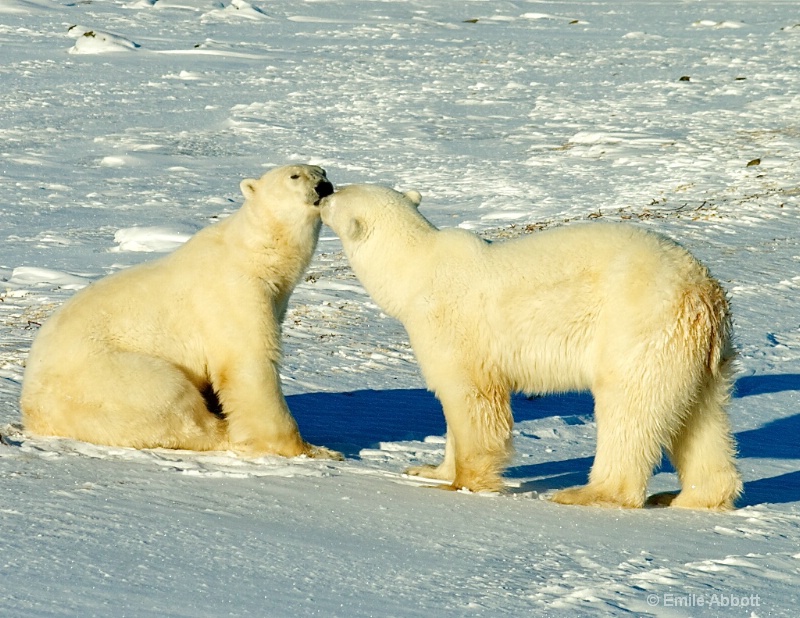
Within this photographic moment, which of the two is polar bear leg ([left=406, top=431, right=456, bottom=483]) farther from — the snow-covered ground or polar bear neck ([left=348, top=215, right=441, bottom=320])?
polar bear neck ([left=348, top=215, right=441, bottom=320])

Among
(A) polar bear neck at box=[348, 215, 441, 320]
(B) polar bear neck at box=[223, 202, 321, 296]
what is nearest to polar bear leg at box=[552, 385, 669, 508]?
(A) polar bear neck at box=[348, 215, 441, 320]

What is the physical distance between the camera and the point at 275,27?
70.7 feet

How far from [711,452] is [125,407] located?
226 centimetres

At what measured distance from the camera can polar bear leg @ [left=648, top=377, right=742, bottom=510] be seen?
4.45 metres

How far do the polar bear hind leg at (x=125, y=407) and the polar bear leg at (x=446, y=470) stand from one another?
81 cm

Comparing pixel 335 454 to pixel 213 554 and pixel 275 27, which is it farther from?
pixel 275 27

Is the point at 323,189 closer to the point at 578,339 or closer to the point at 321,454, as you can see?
the point at 321,454

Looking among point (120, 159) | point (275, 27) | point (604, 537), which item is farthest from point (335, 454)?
point (275, 27)

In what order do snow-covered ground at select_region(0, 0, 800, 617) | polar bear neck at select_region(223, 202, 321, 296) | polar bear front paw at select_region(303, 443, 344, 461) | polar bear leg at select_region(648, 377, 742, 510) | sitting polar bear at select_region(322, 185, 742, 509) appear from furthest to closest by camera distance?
polar bear neck at select_region(223, 202, 321, 296) < polar bear front paw at select_region(303, 443, 344, 461) < polar bear leg at select_region(648, 377, 742, 510) < sitting polar bear at select_region(322, 185, 742, 509) < snow-covered ground at select_region(0, 0, 800, 617)

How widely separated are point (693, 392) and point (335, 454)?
58.0 inches

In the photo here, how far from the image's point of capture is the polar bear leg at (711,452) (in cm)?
445

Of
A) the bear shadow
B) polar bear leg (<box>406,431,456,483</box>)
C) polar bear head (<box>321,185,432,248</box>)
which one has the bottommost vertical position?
the bear shadow

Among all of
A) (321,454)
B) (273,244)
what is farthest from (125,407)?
(273,244)

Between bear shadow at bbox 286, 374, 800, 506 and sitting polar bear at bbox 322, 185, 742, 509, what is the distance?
33cm
